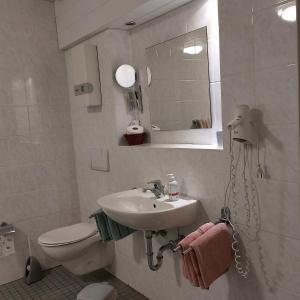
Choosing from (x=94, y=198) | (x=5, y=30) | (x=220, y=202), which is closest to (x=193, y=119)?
(x=220, y=202)

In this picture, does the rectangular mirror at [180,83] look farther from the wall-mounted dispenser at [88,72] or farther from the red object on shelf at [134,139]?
the wall-mounted dispenser at [88,72]

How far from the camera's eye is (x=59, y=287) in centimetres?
255

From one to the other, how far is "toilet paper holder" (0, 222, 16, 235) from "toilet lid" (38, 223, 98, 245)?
14.7 inches

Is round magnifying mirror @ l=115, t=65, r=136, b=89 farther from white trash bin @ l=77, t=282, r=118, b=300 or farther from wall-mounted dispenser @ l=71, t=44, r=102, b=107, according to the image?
white trash bin @ l=77, t=282, r=118, b=300

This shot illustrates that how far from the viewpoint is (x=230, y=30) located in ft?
4.79

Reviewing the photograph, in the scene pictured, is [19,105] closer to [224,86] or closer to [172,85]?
[172,85]

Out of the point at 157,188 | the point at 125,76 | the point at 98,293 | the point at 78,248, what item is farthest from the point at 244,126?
the point at 78,248

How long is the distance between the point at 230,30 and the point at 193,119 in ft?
2.15

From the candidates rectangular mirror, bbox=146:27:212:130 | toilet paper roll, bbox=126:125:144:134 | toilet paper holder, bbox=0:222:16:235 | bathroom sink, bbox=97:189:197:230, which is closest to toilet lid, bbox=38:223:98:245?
toilet paper holder, bbox=0:222:16:235

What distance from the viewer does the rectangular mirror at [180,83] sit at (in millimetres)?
1898

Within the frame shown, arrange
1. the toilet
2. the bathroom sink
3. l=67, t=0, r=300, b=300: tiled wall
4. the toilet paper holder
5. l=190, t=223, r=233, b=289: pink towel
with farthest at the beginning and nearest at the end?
the toilet paper holder → the toilet → the bathroom sink → l=190, t=223, r=233, b=289: pink towel → l=67, t=0, r=300, b=300: tiled wall

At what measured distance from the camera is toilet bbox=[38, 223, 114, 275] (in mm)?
Result: 2285

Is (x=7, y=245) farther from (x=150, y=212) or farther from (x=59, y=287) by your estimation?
(x=150, y=212)

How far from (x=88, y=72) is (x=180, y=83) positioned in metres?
0.78
